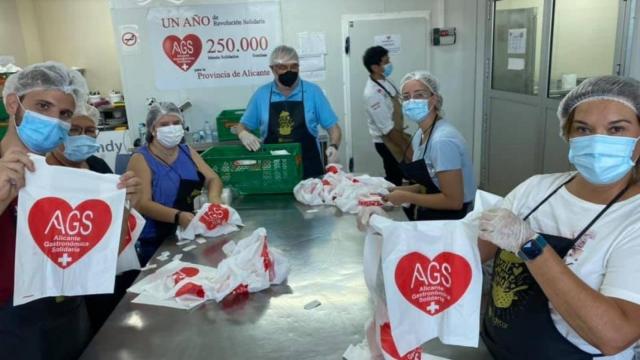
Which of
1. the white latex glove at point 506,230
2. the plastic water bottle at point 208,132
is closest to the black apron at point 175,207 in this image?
the white latex glove at point 506,230

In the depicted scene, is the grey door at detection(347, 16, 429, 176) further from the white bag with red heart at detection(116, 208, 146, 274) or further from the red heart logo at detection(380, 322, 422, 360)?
the red heart logo at detection(380, 322, 422, 360)

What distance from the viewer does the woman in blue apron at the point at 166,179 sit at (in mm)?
2375

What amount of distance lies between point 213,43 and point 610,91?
4243mm

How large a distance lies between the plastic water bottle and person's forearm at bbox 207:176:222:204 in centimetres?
238

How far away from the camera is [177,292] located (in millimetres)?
1701

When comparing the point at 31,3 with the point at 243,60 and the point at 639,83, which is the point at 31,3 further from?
the point at 639,83

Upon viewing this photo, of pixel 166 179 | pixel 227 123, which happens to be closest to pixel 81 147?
pixel 166 179

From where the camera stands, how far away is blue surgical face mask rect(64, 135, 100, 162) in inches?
78.4

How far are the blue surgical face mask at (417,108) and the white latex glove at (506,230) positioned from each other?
4.79 ft

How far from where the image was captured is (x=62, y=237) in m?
1.39

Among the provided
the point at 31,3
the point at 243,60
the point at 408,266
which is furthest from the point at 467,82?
the point at 31,3

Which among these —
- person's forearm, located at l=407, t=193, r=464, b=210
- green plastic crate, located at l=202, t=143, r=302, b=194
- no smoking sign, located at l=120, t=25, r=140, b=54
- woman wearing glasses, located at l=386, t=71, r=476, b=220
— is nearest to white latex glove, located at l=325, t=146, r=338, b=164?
green plastic crate, located at l=202, t=143, r=302, b=194

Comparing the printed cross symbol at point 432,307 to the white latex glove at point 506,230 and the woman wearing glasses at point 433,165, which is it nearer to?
the white latex glove at point 506,230

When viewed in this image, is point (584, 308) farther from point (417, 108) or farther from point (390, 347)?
point (417, 108)
